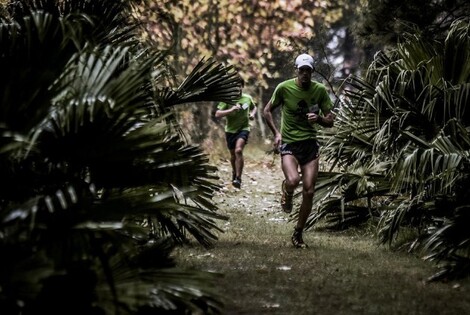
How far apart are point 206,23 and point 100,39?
16650 millimetres

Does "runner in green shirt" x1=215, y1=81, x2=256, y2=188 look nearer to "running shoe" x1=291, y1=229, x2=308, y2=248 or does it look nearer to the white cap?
the white cap

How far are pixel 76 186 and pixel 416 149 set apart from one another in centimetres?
371

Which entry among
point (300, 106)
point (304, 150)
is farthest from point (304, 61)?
point (304, 150)

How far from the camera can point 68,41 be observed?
483 cm

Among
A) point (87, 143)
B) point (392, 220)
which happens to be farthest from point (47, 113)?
point (392, 220)

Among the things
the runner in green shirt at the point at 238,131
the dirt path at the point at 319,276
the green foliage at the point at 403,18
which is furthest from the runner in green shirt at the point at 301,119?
the runner in green shirt at the point at 238,131

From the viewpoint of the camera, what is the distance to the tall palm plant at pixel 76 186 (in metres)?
4.26

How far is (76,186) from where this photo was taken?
188 inches

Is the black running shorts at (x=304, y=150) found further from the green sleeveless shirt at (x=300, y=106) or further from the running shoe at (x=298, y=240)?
the running shoe at (x=298, y=240)

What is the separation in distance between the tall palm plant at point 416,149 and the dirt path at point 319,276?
1.07 feet

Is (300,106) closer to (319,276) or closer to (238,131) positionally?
(319,276)

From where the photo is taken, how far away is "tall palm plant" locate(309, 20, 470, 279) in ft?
24.0

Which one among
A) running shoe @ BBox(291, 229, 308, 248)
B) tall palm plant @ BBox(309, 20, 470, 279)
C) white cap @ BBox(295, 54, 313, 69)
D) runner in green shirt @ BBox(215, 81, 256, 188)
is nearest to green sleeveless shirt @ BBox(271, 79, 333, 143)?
white cap @ BBox(295, 54, 313, 69)

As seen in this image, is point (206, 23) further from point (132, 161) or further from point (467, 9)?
point (132, 161)
